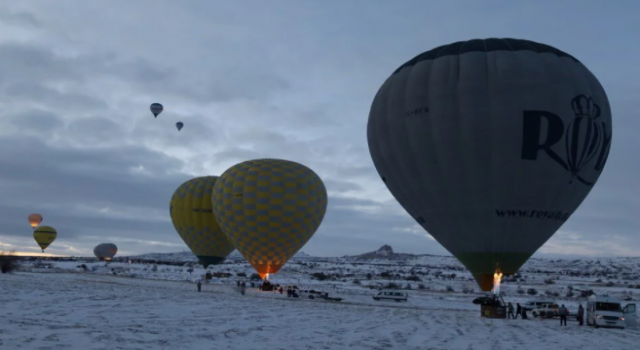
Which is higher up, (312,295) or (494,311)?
(494,311)

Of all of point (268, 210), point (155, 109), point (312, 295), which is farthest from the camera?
point (155, 109)

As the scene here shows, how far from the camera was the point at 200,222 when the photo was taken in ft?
166

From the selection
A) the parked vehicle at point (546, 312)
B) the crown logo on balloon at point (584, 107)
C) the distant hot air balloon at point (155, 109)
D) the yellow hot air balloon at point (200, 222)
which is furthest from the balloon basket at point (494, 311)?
the distant hot air balloon at point (155, 109)

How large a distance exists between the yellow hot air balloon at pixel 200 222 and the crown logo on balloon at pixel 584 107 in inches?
1310

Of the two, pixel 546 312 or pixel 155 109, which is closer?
pixel 546 312

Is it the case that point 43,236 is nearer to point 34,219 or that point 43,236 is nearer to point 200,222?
point 34,219

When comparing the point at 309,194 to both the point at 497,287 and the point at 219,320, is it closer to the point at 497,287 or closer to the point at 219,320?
the point at 497,287

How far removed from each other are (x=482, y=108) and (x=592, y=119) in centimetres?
474

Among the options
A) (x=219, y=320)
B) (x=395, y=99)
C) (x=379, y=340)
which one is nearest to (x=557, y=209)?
(x=395, y=99)

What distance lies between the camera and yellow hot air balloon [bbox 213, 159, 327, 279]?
41.1m

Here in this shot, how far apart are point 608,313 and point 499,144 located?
8.46m

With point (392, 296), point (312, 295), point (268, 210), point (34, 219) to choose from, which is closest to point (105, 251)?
point (34, 219)

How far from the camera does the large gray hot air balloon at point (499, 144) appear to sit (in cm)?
2380

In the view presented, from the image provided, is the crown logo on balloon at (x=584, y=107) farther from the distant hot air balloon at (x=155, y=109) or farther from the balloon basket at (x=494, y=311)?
the distant hot air balloon at (x=155, y=109)
